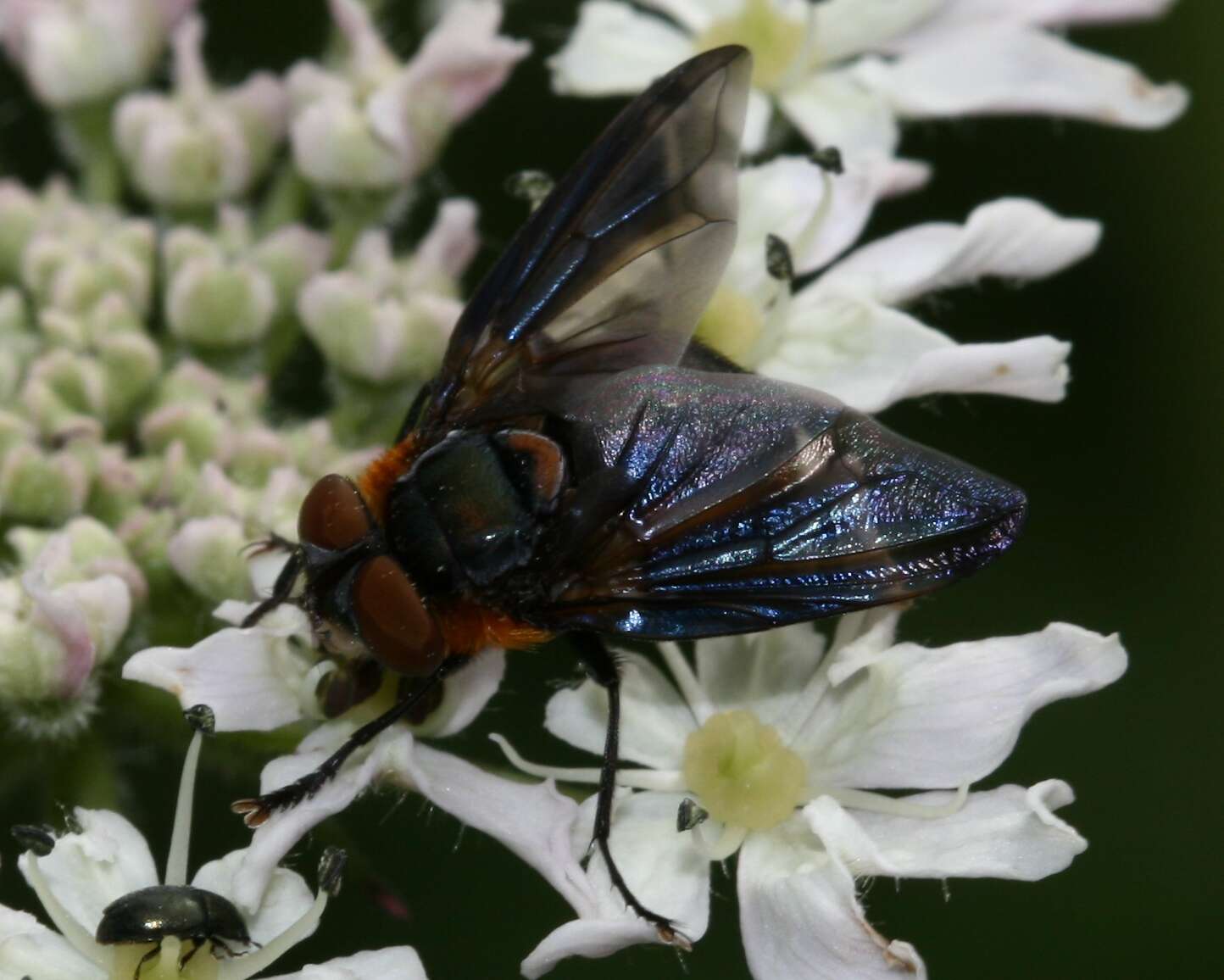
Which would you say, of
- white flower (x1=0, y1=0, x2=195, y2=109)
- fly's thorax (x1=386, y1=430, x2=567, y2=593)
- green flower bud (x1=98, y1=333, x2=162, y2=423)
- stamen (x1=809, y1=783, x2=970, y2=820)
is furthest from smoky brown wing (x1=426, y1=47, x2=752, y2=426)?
white flower (x1=0, y1=0, x2=195, y2=109)

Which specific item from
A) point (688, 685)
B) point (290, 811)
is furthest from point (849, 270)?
point (290, 811)

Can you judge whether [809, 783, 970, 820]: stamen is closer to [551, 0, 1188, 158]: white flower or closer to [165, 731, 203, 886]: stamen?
[165, 731, 203, 886]: stamen

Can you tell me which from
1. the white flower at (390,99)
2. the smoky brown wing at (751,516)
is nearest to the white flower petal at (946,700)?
the smoky brown wing at (751,516)

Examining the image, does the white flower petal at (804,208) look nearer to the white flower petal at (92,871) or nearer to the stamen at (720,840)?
the stamen at (720,840)

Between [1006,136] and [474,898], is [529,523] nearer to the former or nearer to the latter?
[474,898]

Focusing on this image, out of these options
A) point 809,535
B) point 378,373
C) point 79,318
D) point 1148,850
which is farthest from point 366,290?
point 1148,850

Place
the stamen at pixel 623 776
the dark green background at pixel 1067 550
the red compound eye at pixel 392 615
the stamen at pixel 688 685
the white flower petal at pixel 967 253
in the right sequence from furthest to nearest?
the dark green background at pixel 1067 550, the white flower petal at pixel 967 253, the stamen at pixel 688 685, the stamen at pixel 623 776, the red compound eye at pixel 392 615
